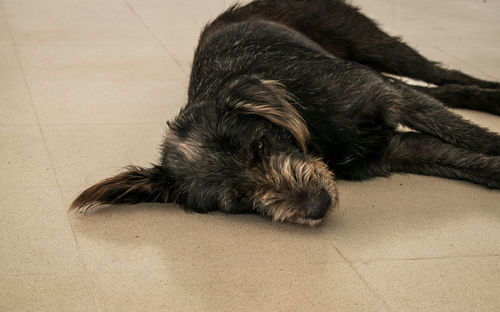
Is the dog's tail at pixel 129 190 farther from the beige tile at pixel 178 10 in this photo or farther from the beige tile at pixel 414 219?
the beige tile at pixel 178 10

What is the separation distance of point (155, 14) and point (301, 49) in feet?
12.3

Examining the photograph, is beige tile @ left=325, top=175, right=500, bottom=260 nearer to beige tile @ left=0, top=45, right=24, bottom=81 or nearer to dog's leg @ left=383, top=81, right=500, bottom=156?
dog's leg @ left=383, top=81, right=500, bottom=156

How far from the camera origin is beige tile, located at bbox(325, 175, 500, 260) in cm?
291

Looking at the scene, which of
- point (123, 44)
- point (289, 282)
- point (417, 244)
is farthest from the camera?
point (123, 44)

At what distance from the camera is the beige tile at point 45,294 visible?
2537 millimetres

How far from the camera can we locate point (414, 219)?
3158mm

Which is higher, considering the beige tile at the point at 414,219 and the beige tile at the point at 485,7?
the beige tile at the point at 414,219

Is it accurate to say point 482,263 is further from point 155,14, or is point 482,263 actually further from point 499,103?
point 155,14

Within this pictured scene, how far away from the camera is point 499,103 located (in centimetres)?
437

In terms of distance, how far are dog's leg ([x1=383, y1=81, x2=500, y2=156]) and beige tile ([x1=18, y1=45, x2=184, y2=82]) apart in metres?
2.25

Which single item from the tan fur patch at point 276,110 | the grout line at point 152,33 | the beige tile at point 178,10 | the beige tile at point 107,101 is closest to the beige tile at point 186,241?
the tan fur patch at point 276,110

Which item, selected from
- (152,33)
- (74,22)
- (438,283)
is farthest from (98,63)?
(438,283)

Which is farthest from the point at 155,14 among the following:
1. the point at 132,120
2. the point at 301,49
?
the point at 301,49

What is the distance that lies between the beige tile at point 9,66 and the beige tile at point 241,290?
275 centimetres
